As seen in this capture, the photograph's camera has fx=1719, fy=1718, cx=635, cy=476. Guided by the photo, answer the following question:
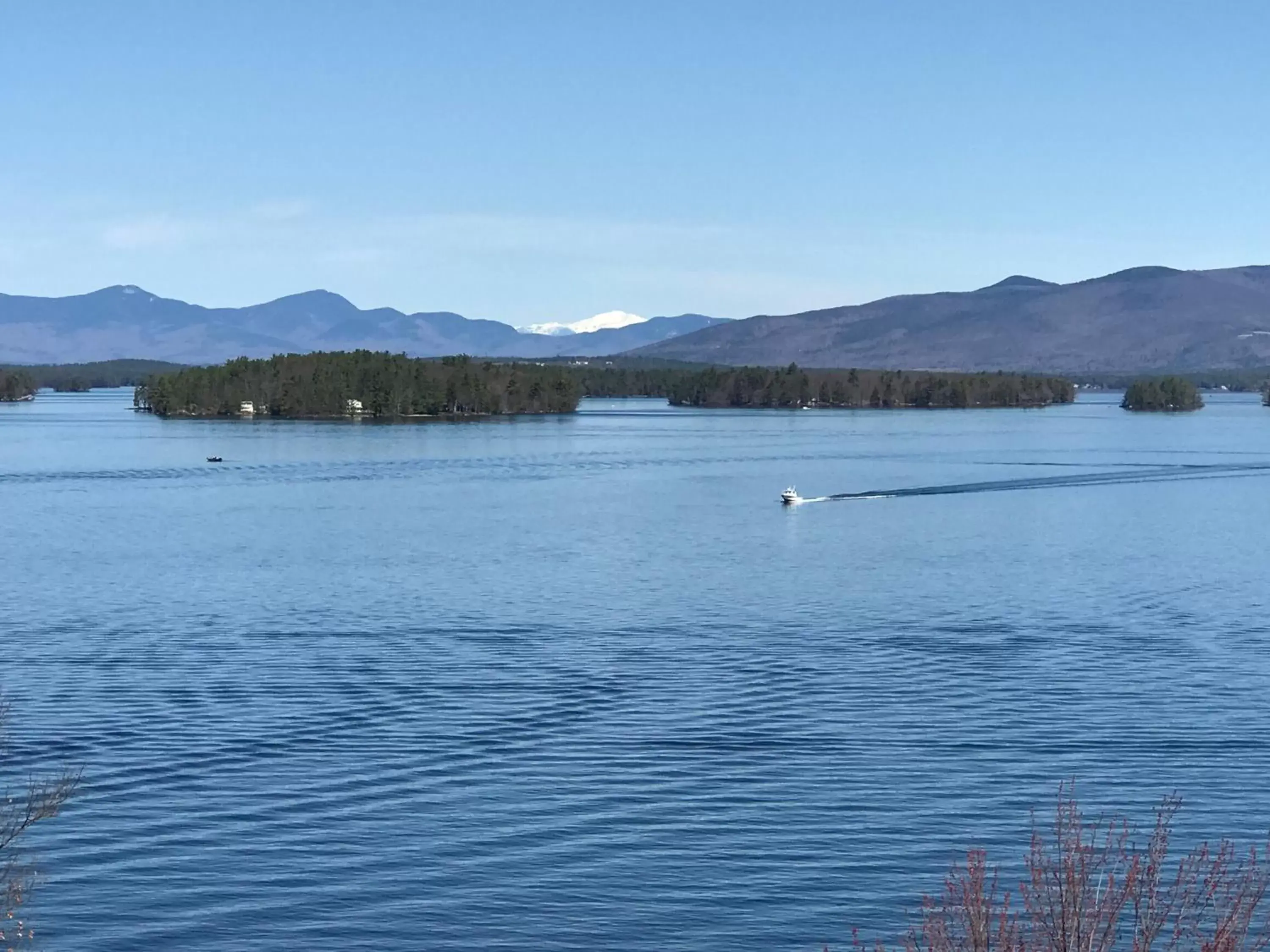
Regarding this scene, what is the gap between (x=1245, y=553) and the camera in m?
69.8

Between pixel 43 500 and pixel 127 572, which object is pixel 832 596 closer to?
pixel 127 572

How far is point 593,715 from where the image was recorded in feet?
120

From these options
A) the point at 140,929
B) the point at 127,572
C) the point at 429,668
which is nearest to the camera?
the point at 140,929

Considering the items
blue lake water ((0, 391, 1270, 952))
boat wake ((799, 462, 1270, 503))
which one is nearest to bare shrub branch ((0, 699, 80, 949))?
blue lake water ((0, 391, 1270, 952))

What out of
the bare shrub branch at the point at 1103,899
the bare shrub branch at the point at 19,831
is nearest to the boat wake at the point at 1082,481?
the bare shrub branch at the point at 19,831

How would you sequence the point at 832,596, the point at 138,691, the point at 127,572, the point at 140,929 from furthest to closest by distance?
the point at 127,572, the point at 832,596, the point at 138,691, the point at 140,929

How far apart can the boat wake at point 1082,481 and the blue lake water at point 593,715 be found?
771 inches

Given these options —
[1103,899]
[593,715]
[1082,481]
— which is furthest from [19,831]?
[1082,481]

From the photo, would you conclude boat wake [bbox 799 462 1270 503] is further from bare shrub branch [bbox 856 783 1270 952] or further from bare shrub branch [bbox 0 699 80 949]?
bare shrub branch [bbox 856 783 1270 952]

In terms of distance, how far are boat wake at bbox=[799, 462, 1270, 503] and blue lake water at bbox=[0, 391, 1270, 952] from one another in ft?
64.3

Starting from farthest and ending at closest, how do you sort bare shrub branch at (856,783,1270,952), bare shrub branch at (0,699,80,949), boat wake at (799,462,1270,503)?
boat wake at (799,462,1270,503)
bare shrub branch at (0,699,80,949)
bare shrub branch at (856,783,1270,952)

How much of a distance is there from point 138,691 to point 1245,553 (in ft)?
156

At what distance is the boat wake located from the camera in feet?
337

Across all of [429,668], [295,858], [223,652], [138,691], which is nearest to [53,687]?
[138,691]
